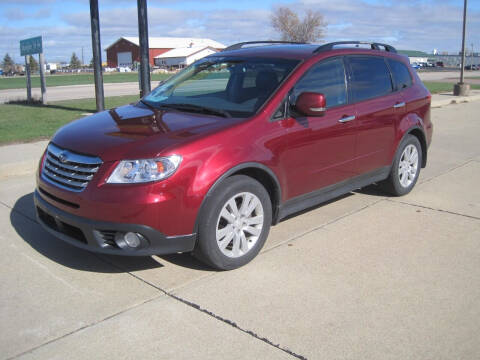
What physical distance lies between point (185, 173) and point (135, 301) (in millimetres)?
988

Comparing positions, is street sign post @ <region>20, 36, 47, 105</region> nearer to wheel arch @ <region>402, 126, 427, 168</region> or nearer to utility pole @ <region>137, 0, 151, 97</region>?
utility pole @ <region>137, 0, 151, 97</region>

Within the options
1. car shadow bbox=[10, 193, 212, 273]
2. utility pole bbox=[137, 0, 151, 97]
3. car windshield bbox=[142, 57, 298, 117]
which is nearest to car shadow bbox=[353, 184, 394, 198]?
car windshield bbox=[142, 57, 298, 117]

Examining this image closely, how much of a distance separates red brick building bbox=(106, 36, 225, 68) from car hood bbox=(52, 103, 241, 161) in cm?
10367

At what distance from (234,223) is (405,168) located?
307cm

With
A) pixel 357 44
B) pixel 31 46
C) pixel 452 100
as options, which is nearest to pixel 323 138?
pixel 357 44

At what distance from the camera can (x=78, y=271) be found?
13.1 ft

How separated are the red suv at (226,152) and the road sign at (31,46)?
43.1 feet

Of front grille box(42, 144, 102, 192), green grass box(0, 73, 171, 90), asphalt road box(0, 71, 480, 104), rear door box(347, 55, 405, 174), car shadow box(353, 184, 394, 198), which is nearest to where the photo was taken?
front grille box(42, 144, 102, 192)

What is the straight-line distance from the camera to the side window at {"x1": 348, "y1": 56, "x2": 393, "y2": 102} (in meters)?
5.15

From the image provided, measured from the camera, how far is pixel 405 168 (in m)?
6.12

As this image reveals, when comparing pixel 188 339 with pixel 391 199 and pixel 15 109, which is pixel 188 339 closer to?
pixel 391 199

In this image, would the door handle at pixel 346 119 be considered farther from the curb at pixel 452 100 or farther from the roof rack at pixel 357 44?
the curb at pixel 452 100

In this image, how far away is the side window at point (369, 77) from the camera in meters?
5.15

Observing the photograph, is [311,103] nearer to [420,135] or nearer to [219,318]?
[219,318]
